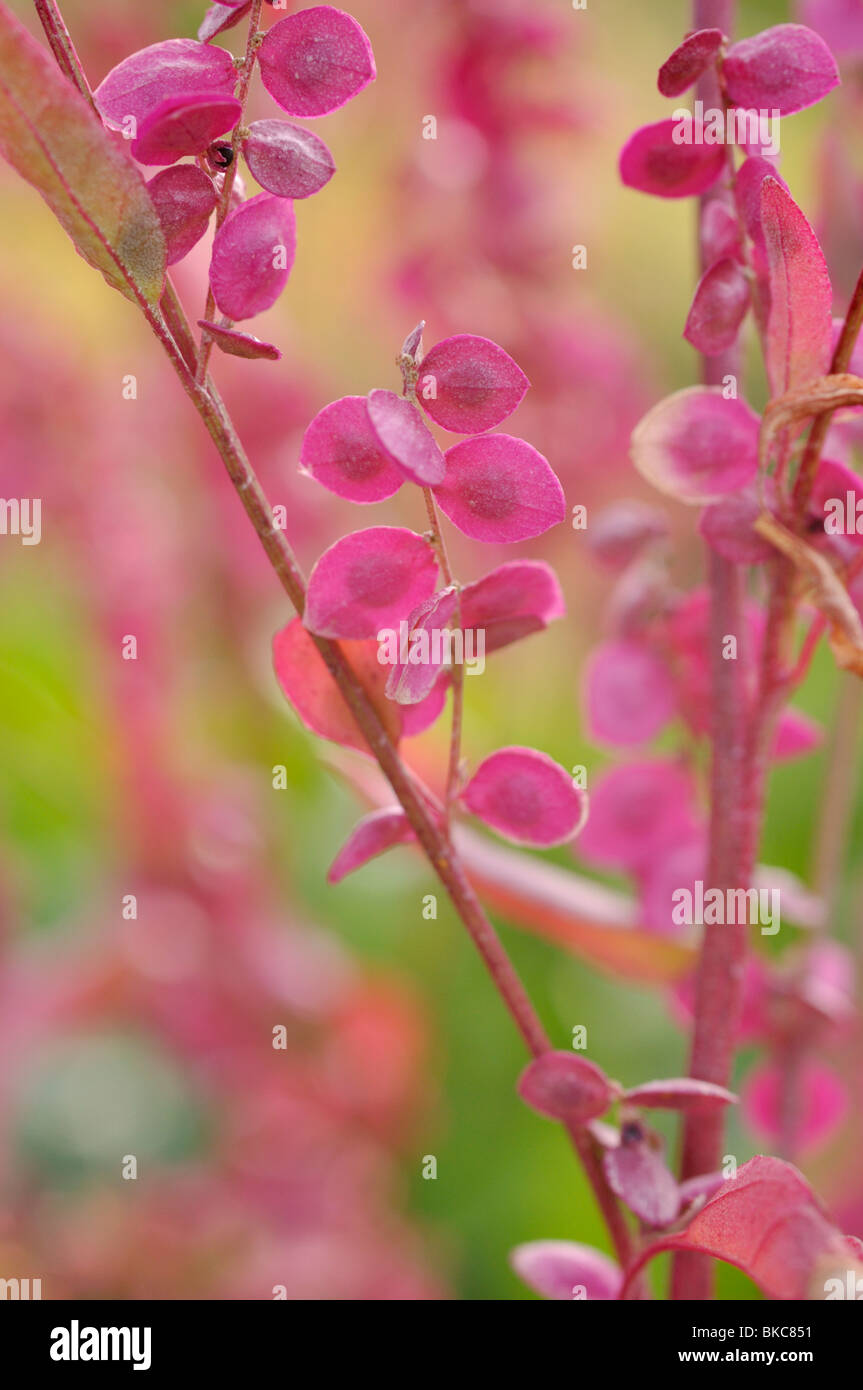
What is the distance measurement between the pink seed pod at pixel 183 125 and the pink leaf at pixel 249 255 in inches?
0.6

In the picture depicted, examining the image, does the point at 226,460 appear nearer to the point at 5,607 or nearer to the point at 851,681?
the point at 851,681

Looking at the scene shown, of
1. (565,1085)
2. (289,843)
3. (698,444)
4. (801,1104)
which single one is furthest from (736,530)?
(289,843)

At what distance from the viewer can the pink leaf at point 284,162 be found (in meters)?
0.26

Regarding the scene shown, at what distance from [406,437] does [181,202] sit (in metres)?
0.07

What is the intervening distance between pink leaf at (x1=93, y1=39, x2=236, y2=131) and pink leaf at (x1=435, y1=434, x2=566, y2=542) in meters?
0.08

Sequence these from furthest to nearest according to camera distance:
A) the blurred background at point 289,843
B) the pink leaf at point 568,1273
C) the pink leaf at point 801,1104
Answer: the blurred background at point 289,843 < the pink leaf at point 801,1104 < the pink leaf at point 568,1273

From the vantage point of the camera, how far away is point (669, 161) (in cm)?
29

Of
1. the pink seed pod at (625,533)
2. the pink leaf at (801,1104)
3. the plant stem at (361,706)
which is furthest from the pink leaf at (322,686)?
the pink leaf at (801,1104)

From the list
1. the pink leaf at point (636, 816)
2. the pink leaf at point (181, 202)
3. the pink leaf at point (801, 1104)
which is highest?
the pink leaf at point (181, 202)

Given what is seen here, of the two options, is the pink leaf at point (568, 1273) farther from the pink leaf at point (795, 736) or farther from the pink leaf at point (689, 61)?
the pink leaf at point (689, 61)

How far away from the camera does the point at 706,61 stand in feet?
0.89

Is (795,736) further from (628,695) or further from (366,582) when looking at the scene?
(366,582)

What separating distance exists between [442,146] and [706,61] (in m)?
0.42
